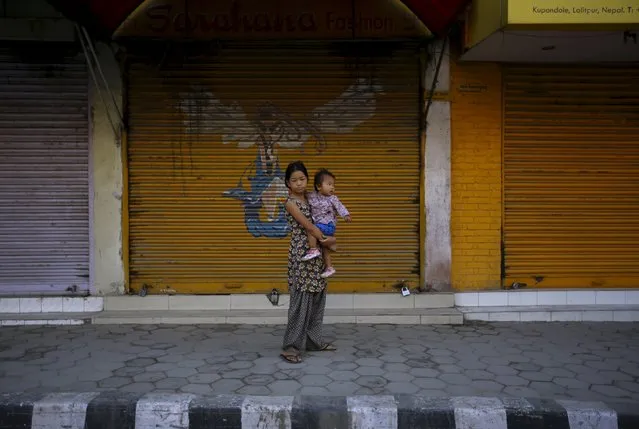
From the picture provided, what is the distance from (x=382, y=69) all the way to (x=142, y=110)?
9.05 feet

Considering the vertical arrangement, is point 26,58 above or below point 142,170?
above

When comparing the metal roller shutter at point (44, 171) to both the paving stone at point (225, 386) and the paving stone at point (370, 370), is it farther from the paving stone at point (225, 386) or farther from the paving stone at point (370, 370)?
the paving stone at point (370, 370)

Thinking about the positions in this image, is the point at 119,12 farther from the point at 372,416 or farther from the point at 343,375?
the point at 372,416

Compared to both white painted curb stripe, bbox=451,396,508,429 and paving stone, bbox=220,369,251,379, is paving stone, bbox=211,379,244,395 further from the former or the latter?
white painted curb stripe, bbox=451,396,508,429

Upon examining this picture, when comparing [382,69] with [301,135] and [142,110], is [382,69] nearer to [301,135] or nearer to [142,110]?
[301,135]

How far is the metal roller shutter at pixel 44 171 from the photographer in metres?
6.17

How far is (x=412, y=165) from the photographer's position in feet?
20.8

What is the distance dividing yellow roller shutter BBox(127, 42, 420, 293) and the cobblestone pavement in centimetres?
80

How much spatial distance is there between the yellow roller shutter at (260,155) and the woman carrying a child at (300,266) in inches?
64.0

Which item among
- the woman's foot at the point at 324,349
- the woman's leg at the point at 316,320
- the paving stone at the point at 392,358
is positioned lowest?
the paving stone at the point at 392,358

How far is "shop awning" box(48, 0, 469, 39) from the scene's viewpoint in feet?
16.8

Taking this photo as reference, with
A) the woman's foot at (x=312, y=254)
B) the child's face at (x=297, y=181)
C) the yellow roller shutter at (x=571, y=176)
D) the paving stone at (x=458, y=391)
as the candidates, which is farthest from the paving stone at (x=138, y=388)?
the yellow roller shutter at (x=571, y=176)

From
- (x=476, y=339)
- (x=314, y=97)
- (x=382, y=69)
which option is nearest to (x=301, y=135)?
(x=314, y=97)

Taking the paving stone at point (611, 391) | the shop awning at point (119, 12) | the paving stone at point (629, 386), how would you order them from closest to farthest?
the paving stone at point (611, 391) < the paving stone at point (629, 386) < the shop awning at point (119, 12)
